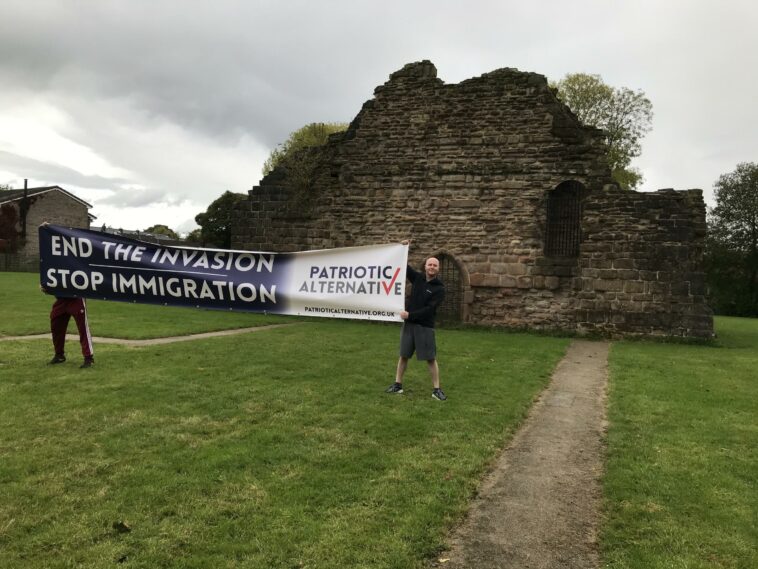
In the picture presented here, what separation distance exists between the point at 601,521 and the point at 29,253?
60459 mm

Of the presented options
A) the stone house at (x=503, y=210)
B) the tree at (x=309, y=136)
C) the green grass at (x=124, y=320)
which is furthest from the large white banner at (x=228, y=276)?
the tree at (x=309, y=136)

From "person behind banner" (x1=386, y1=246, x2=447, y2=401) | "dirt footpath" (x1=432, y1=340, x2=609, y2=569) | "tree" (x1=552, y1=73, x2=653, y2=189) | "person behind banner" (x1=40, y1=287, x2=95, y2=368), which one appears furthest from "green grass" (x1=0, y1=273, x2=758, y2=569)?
"tree" (x1=552, y1=73, x2=653, y2=189)

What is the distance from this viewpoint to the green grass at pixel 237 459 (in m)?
3.57

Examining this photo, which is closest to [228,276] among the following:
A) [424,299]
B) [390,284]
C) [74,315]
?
[390,284]

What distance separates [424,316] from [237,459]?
342cm

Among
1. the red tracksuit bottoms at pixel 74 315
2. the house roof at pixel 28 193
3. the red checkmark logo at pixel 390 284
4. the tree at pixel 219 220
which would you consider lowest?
the red tracksuit bottoms at pixel 74 315

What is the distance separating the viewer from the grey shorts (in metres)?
7.65

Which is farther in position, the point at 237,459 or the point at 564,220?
the point at 564,220

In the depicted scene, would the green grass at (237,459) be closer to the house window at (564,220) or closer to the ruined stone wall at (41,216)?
the house window at (564,220)

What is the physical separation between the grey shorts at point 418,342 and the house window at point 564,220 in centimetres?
1133

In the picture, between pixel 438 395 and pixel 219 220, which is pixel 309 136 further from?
pixel 438 395

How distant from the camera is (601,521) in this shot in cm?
413

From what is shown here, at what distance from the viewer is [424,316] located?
25.1 ft

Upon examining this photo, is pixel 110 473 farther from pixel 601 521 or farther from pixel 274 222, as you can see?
pixel 274 222
